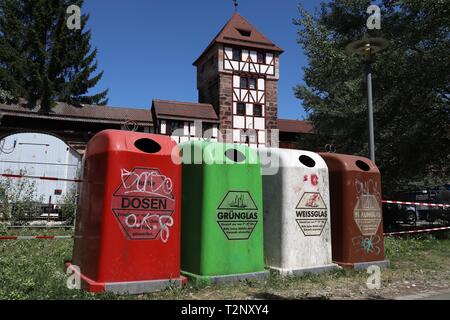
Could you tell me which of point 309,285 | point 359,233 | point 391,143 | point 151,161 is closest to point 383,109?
point 391,143

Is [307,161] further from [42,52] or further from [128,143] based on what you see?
[42,52]

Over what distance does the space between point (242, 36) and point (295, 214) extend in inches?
1123

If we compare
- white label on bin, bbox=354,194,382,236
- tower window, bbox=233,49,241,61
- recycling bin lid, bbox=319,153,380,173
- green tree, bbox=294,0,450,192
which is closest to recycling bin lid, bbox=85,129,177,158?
recycling bin lid, bbox=319,153,380,173

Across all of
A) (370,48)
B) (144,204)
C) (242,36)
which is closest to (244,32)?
(242,36)

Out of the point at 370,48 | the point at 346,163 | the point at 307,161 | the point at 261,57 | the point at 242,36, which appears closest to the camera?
the point at 307,161

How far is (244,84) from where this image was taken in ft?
100

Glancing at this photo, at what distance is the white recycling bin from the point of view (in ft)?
17.5

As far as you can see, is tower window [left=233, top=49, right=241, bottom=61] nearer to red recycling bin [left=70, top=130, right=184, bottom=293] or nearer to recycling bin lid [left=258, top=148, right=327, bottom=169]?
recycling bin lid [left=258, top=148, right=327, bottom=169]

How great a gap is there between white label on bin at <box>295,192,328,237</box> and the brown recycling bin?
0.37 m

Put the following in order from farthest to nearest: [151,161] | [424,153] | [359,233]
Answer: [424,153] → [359,233] → [151,161]
